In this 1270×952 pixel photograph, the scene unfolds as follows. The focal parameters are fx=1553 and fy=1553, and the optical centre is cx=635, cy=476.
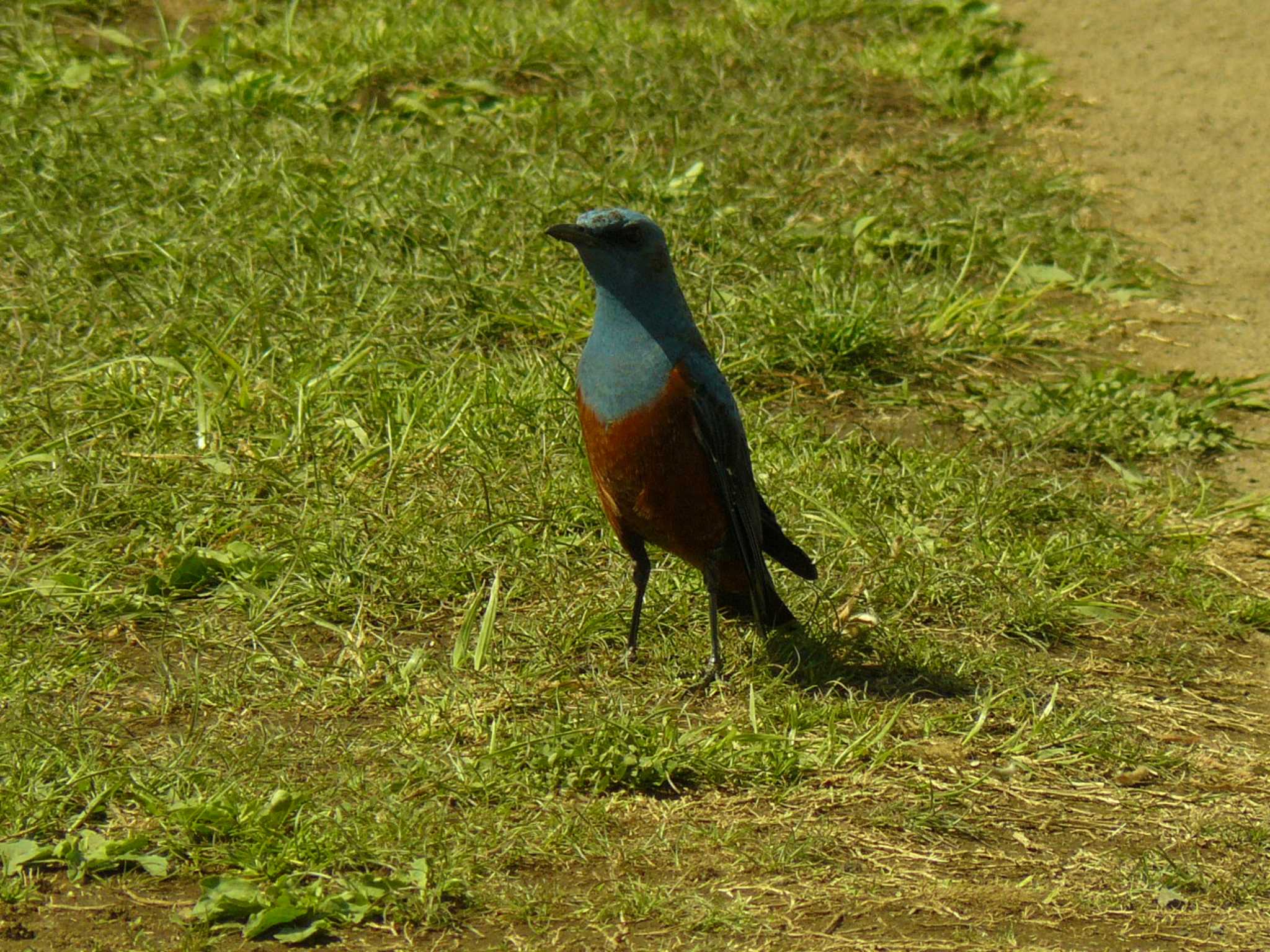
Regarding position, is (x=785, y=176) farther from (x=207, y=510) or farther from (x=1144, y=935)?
(x=1144, y=935)

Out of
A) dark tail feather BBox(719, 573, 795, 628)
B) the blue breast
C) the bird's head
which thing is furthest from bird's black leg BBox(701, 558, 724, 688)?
the bird's head

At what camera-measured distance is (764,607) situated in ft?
14.0

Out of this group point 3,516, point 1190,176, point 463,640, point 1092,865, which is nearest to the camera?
point 1092,865

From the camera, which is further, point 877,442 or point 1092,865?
point 877,442

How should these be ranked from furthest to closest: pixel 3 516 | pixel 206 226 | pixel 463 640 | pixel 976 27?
pixel 976 27, pixel 206 226, pixel 3 516, pixel 463 640

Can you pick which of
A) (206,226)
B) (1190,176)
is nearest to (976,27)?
(1190,176)

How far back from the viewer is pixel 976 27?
28.4ft

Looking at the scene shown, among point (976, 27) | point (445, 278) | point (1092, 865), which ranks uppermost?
point (976, 27)

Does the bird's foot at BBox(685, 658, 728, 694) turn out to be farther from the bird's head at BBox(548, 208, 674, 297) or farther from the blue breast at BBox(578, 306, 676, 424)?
the bird's head at BBox(548, 208, 674, 297)

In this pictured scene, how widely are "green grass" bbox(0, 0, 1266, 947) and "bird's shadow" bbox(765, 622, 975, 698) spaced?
18mm

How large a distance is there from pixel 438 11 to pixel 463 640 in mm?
4940

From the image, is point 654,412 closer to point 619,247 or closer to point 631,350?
point 631,350

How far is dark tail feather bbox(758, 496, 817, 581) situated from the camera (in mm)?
4277

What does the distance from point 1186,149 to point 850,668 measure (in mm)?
4965
